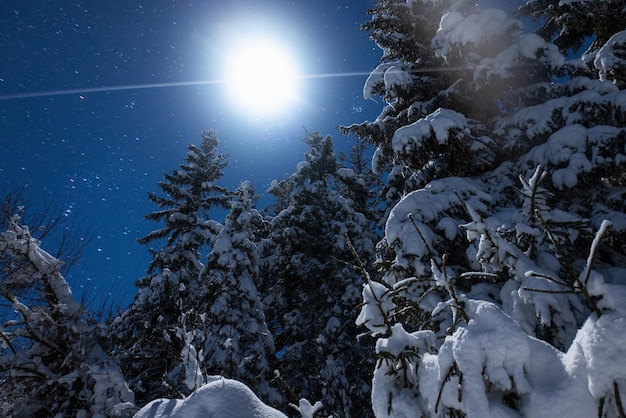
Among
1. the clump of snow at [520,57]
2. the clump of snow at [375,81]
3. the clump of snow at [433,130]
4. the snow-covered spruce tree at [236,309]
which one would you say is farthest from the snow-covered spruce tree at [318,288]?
the clump of snow at [520,57]

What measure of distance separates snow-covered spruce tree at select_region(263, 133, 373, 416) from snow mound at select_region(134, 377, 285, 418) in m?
9.36

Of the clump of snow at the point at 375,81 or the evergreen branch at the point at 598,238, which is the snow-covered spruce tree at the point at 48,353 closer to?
the evergreen branch at the point at 598,238

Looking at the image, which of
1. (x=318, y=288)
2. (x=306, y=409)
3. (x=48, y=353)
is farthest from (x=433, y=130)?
(x=318, y=288)

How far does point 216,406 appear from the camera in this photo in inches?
81.2

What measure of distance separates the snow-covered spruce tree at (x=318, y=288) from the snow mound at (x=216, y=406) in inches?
369

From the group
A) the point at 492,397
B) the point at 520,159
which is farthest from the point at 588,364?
the point at 520,159

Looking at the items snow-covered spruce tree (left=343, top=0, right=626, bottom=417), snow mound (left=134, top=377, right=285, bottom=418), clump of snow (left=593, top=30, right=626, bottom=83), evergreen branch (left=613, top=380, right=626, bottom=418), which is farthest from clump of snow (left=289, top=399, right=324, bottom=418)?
clump of snow (left=593, top=30, right=626, bottom=83)

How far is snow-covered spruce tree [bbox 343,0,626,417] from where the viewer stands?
Result: 4.84 feet

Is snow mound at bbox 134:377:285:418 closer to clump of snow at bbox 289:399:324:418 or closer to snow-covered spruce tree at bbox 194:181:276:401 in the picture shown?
clump of snow at bbox 289:399:324:418

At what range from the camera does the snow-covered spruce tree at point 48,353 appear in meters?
6.49

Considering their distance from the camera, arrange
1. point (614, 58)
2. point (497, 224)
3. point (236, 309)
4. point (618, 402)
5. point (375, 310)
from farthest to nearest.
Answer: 1. point (236, 309)
2. point (614, 58)
3. point (497, 224)
4. point (375, 310)
5. point (618, 402)

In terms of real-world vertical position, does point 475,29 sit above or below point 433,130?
above

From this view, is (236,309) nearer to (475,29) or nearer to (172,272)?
(172,272)

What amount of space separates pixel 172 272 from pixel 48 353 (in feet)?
23.4
